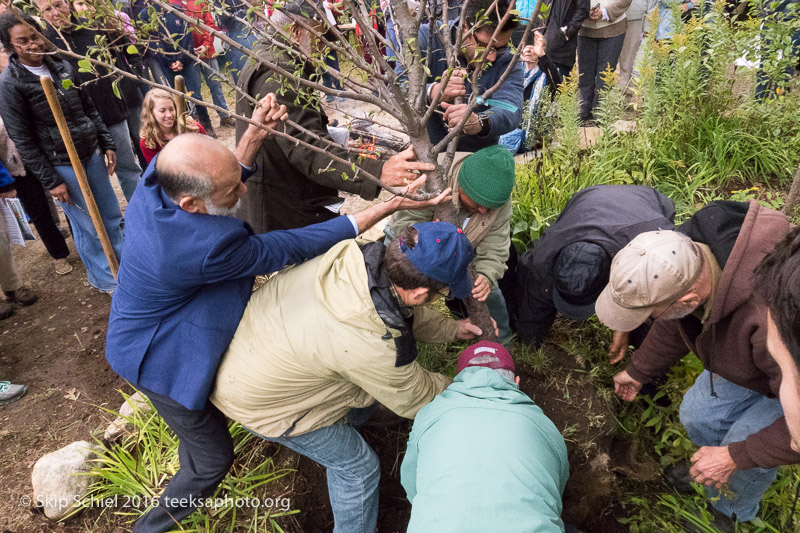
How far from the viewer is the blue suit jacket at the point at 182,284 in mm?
1853

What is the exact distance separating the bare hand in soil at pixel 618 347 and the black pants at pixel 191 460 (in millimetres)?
2106

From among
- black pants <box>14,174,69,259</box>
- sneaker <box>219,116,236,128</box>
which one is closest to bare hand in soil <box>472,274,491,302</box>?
black pants <box>14,174,69,259</box>

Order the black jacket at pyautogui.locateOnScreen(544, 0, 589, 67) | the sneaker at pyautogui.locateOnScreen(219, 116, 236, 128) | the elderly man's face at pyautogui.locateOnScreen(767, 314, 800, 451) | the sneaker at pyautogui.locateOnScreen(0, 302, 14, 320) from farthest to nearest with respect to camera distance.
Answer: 1. the sneaker at pyautogui.locateOnScreen(219, 116, 236, 128)
2. the black jacket at pyautogui.locateOnScreen(544, 0, 589, 67)
3. the sneaker at pyautogui.locateOnScreen(0, 302, 14, 320)
4. the elderly man's face at pyautogui.locateOnScreen(767, 314, 800, 451)

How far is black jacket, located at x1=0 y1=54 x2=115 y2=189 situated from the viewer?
3.42m

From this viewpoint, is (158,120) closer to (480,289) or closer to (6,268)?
(6,268)

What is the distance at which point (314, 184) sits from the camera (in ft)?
9.41

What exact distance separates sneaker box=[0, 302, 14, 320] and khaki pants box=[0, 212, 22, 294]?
170mm

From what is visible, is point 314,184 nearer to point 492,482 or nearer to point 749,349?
point 492,482

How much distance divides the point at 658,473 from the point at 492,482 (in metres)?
1.72

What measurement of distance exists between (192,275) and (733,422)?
2335mm

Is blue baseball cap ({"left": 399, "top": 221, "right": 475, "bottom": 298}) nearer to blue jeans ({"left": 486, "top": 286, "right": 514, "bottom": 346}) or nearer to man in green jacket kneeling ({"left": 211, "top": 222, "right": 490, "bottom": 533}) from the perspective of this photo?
man in green jacket kneeling ({"left": 211, "top": 222, "right": 490, "bottom": 533})

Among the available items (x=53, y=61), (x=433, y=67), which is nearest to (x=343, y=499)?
(x=433, y=67)

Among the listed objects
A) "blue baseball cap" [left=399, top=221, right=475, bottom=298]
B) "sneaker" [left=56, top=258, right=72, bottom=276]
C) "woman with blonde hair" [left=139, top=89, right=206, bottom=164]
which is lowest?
"sneaker" [left=56, top=258, right=72, bottom=276]

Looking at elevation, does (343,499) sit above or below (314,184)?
below
